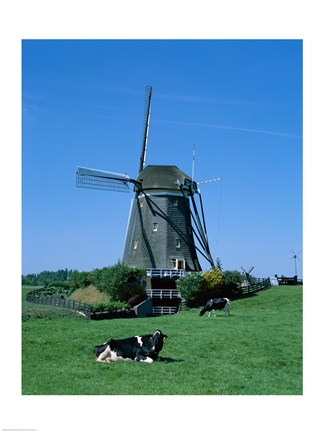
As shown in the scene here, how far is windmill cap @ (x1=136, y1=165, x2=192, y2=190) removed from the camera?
3790cm

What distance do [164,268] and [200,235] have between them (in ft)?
11.6

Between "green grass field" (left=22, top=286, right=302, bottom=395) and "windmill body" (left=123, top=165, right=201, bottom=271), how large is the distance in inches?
653

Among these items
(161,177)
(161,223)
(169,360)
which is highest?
(161,177)

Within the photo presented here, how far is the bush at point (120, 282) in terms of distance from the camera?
32812mm

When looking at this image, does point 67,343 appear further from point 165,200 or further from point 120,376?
point 165,200

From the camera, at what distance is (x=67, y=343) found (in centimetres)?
1465

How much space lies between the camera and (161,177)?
125ft

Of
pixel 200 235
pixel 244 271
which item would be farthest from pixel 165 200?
pixel 244 271

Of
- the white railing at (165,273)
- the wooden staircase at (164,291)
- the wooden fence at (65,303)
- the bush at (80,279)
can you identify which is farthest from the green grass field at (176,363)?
the bush at (80,279)

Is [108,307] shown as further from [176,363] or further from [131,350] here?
[176,363]

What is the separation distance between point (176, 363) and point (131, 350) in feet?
3.55

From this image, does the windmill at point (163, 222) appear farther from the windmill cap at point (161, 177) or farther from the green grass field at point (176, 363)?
the green grass field at point (176, 363)

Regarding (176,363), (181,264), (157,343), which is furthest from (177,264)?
(176,363)

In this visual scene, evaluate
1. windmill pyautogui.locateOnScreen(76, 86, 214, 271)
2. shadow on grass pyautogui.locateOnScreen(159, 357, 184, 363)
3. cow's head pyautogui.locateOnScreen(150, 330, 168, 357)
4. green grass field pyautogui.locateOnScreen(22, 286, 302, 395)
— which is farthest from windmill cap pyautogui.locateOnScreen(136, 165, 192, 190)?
cow's head pyautogui.locateOnScreen(150, 330, 168, 357)
